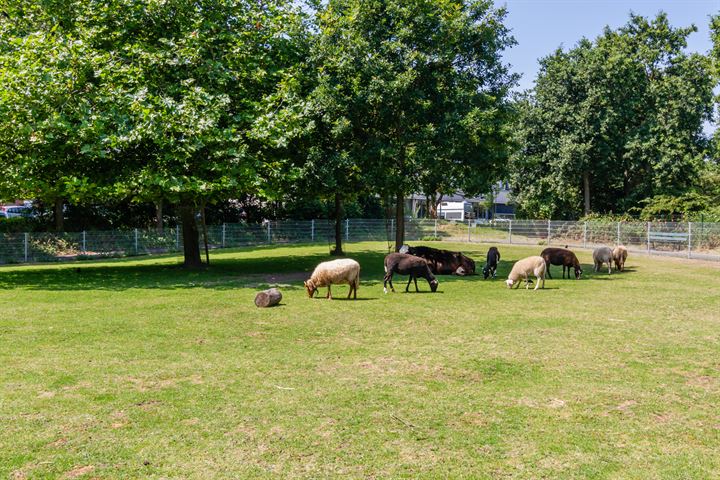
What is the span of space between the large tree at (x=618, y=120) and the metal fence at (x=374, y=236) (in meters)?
6.28

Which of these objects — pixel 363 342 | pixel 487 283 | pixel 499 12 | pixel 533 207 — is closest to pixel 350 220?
pixel 533 207

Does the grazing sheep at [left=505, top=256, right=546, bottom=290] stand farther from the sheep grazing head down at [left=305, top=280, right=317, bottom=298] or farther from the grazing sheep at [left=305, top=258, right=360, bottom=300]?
the sheep grazing head down at [left=305, top=280, right=317, bottom=298]

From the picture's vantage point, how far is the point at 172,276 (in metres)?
20.8

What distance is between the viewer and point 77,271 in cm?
2206

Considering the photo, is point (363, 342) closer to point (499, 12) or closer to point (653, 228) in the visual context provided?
point (499, 12)

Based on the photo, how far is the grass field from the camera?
5355mm

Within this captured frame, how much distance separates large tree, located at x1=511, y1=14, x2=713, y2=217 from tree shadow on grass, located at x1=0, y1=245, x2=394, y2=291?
24821 mm

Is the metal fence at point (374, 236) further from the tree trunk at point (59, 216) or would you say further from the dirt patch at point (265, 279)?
the dirt patch at point (265, 279)

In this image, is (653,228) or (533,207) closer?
(653,228)

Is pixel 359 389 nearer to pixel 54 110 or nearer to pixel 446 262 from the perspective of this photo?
pixel 54 110

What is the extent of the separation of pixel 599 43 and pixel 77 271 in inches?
1829

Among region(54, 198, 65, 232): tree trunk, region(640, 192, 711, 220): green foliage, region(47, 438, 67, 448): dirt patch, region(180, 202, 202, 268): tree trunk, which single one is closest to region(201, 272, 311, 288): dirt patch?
region(180, 202, 202, 268): tree trunk

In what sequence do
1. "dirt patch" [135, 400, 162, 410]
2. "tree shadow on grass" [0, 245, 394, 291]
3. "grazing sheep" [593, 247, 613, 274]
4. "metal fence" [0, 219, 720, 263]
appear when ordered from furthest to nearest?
"metal fence" [0, 219, 720, 263]
"grazing sheep" [593, 247, 613, 274]
"tree shadow on grass" [0, 245, 394, 291]
"dirt patch" [135, 400, 162, 410]

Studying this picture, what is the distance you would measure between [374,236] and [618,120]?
857 inches
